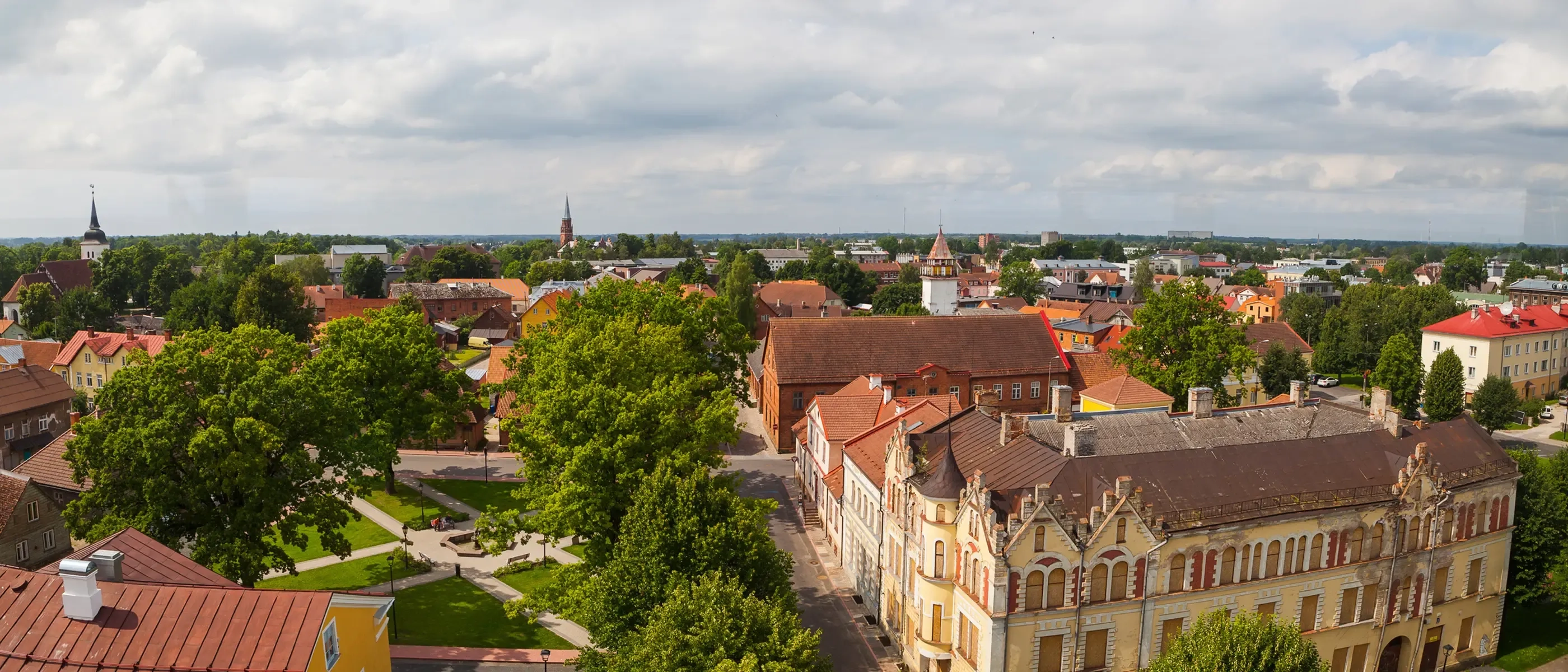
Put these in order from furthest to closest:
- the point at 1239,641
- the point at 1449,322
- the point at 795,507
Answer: the point at 1449,322, the point at 795,507, the point at 1239,641

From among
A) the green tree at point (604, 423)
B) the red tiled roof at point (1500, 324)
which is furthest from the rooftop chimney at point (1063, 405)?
the red tiled roof at point (1500, 324)

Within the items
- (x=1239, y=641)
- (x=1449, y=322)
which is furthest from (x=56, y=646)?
(x=1449, y=322)

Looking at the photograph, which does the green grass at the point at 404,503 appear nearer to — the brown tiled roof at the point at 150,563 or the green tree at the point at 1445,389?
the brown tiled roof at the point at 150,563

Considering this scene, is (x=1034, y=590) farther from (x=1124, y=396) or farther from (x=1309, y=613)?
(x=1124, y=396)

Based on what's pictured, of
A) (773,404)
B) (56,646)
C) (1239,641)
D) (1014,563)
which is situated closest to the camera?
(56,646)

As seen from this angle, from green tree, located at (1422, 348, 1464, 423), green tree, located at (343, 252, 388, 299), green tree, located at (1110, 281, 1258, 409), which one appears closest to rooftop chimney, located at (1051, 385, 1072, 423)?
green tree, located at (1110, 281, 1258, 409)

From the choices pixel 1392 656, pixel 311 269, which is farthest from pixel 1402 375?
pixel 311 269

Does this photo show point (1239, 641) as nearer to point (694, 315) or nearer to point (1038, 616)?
point (1038, 616)
